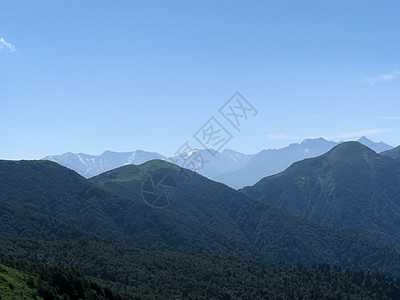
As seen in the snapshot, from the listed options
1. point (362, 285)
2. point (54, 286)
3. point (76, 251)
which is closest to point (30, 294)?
point (54, 286)

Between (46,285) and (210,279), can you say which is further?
(210,279)

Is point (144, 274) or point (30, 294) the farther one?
point (144, 274)

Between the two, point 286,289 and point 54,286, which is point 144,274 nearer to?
point 286,289

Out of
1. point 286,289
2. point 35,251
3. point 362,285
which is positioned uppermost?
point 362,285

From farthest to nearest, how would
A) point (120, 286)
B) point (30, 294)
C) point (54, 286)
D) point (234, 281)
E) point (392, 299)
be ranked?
point (392, 299)
point (234, 281)
point (120, 286)
point (54, 286)
point (30, 294)

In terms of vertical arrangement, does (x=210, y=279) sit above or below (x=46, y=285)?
below

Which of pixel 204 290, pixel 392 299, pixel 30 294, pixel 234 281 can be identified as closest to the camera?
pixel 30 294

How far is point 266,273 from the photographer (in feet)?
625

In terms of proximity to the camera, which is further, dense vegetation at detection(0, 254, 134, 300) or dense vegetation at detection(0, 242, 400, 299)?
dense vegetation at detection(0, 242, 400, 299)

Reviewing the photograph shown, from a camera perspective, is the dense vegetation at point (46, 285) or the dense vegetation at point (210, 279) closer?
the dense vegetation at point (46, 285)

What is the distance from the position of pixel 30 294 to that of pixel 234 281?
372 feet

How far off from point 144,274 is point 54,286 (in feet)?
291

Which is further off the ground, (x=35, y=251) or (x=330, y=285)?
(x=330, y=285)

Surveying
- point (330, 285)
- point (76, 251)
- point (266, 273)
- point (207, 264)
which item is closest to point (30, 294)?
point (76, 251)
